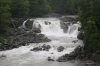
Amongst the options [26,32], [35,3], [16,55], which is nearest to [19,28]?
[26,32]

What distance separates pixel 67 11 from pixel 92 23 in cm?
4487

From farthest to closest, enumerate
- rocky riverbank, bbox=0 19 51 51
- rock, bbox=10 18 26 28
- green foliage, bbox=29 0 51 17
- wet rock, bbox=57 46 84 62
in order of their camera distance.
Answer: green foliage, bbox=29 0 51 17 < rock, bbox=10 18 26 28 < rocky riverbank, bbox=0 19 51 51 < wet rock, bbox=57 46 84 62

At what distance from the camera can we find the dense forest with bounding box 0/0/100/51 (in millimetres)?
30328

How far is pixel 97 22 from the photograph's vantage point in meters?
30.9

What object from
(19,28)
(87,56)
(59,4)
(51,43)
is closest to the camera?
(87,56)

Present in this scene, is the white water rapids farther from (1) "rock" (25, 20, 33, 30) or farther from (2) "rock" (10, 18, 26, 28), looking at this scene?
(2) "rock" (10, 18, 26, 28)

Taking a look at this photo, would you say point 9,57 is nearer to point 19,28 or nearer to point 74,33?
point 19,28

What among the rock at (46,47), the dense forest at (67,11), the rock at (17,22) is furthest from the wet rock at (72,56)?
the rock at (17,22)

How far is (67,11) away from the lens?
74.4 meters

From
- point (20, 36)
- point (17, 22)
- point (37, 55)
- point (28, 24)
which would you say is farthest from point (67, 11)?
point (37, 55)

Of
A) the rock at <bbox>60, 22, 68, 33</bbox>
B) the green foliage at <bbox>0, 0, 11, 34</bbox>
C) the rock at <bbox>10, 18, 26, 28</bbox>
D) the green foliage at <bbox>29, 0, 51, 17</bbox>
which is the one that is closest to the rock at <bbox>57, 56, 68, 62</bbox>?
the green foliage at <bbox>0, 0, 11, 34</bbox>

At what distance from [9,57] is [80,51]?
10.5 metres

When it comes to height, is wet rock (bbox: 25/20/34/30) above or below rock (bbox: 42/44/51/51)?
above

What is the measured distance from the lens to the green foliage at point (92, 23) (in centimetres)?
2981
